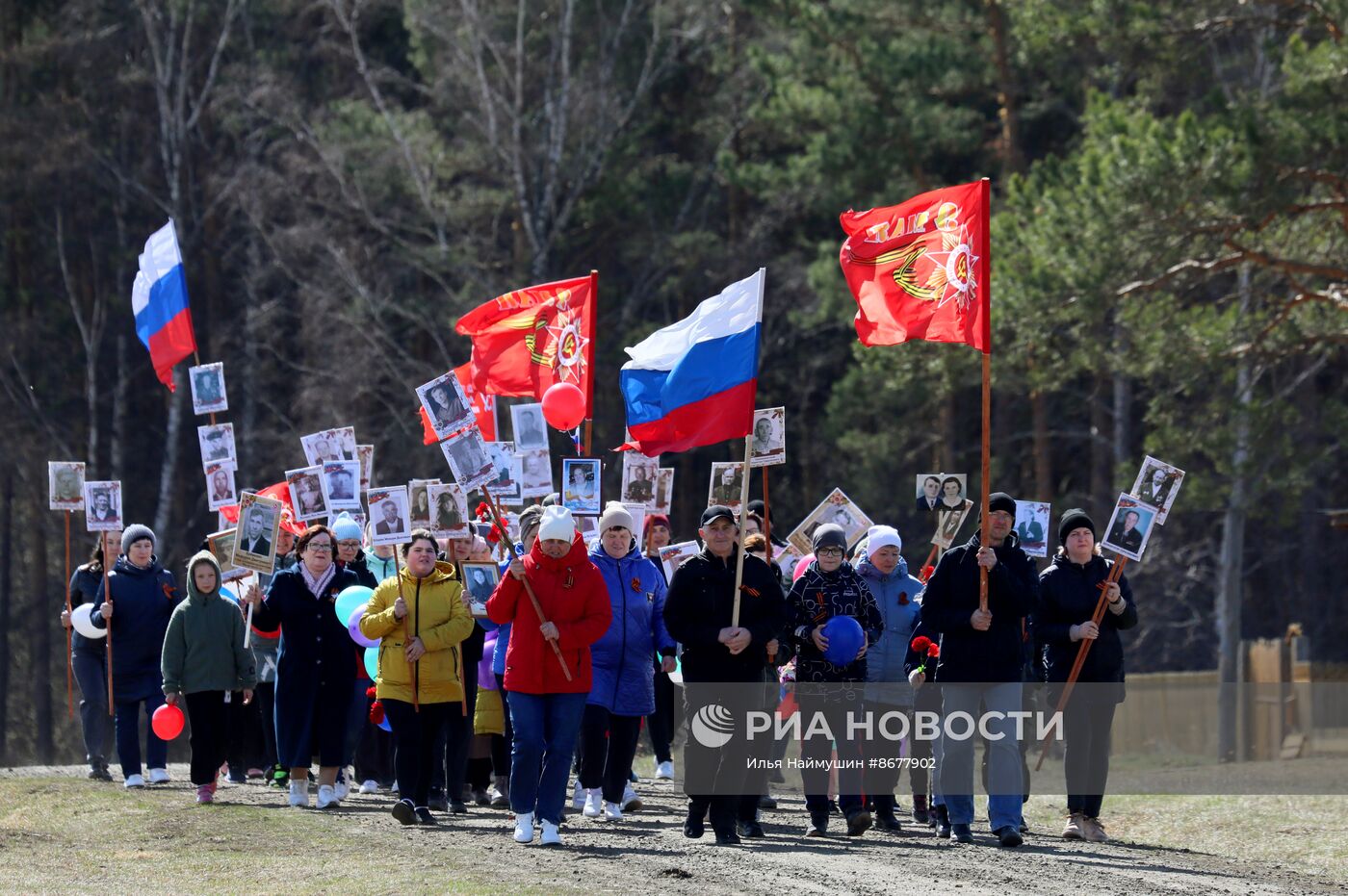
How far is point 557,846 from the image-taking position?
423 inches

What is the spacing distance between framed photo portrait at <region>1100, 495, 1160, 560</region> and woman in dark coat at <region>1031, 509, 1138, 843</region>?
196mm

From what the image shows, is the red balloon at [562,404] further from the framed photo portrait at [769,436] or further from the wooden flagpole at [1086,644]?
the wooden flagpole at [1086,644]

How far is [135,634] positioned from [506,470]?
3.22 metres

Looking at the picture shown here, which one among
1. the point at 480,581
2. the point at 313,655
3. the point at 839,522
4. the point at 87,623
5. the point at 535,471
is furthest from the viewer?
Result: the point at 839,522

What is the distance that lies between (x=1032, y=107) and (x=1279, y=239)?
10945 mm

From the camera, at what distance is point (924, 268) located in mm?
11789

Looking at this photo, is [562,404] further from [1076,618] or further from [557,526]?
[1076,618]

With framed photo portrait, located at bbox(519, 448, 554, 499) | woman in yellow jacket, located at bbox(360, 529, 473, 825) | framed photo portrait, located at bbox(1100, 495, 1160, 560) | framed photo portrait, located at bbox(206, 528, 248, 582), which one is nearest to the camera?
woman in yellow jacket, located at bbox(360, 529, 473, 825)

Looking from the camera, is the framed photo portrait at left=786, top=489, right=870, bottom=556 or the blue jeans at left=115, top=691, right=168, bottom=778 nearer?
the blue jeans at left=115, top=691, right=168, bottom=778

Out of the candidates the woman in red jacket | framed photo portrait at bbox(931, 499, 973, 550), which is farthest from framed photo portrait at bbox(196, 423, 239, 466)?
the woman in red jacket

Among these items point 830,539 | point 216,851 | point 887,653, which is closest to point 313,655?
point 216,851

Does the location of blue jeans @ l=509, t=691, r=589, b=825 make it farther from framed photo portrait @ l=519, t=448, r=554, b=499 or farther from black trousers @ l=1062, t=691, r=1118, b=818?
framed photo portrait @ l=519, t=448, r=554, b=499

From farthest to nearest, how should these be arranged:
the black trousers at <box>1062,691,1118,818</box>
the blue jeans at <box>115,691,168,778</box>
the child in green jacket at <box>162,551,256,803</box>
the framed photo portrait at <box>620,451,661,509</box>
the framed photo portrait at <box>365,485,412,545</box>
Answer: the framed photo portrait at <box>620,451,661,509</box>, the blue jeans at <box>115,691,168,778</box>, the child in green jacket at <box>162,551,256,803</box>, the framed photo portrait at <box>365,485,412,545</box>, the black trousers at <box>1062,691,1118,818</box>

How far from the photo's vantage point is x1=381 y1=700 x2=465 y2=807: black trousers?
11.7m
